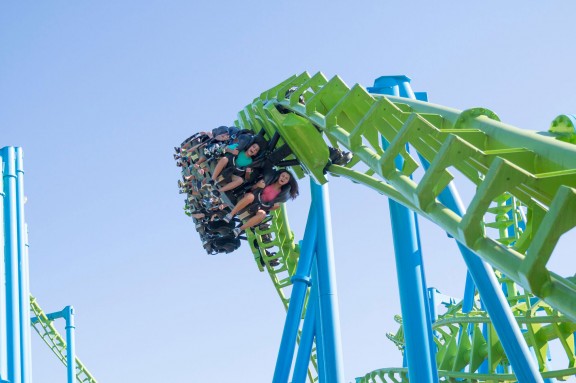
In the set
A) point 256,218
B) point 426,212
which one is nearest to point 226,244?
point 256,218

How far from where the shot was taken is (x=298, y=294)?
7.90 metres

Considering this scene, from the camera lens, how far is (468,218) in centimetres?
323

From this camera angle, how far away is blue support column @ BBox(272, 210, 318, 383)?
7.73 m

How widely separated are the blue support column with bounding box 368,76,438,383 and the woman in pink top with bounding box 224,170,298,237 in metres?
1.08

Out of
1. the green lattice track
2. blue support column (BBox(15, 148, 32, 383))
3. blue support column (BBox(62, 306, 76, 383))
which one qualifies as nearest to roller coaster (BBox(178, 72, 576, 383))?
the green lattice track

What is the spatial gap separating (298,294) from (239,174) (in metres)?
1.21

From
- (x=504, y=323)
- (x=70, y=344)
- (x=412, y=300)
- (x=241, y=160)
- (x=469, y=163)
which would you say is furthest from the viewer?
(x=70, y=344)

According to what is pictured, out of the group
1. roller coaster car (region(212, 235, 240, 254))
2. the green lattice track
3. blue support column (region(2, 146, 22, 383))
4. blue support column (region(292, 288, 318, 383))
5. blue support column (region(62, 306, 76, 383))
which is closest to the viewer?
the green lattice track

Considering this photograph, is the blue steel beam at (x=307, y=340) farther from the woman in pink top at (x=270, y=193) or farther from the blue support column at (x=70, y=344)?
the blue support column at (x=70, y=344)

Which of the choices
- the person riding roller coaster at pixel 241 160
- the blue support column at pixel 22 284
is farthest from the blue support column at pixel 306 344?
the blue support column at pixel 22 284

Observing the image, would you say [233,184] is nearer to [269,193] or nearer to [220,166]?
[220,166]

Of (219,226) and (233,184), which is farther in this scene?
(219,226)

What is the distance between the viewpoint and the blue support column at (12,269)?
725cm

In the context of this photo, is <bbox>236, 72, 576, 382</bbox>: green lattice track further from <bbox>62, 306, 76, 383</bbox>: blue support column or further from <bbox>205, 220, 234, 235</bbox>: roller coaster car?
<bbox>62, 306, 76, 383</bbox>: blue support column
